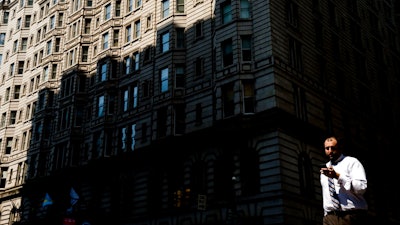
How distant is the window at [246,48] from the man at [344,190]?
23.9 meters

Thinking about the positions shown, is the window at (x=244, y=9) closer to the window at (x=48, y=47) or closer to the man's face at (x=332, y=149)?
the man's face at (x=332, y=149)

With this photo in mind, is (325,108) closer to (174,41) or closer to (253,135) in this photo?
(253,135)

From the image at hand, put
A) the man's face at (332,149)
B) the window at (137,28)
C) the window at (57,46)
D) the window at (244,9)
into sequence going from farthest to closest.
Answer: the window at (57,46)
the window at (137,28)
the window at (244,9)
the man's face at (332,149)

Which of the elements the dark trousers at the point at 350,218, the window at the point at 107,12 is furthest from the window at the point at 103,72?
the dark trousers at the point at 350,218

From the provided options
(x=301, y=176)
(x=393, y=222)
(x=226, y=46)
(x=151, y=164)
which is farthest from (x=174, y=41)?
(x=393, y=222)

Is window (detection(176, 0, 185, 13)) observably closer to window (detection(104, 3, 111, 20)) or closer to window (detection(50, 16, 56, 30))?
window (detection(104, 3, 111, 20))

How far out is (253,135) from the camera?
28.2m

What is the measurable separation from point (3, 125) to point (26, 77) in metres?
6.86

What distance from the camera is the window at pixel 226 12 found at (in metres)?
32.3

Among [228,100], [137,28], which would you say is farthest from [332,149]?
[137,28]

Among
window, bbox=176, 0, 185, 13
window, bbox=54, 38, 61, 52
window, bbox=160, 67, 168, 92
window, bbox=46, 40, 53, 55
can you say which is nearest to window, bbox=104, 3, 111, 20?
window, bbox=54, 38, 61, 52

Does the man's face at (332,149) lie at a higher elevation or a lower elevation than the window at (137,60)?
lower

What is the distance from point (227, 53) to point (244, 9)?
345 centimetres

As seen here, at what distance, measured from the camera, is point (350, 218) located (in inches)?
263
